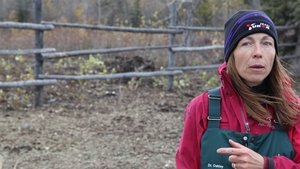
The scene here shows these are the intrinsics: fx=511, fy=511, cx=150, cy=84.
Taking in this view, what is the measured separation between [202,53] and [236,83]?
8713 mm

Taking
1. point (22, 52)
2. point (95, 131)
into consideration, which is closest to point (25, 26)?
point (22, 52)

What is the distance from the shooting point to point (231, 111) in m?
1.68

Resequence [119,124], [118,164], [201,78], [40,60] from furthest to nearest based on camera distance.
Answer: [201,78]
[40,60]
[119,124]
[118,164]

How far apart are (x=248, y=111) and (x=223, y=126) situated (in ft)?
0.32

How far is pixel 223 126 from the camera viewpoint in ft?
5.46

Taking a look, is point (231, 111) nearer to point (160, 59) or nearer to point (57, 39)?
point (160, 59)

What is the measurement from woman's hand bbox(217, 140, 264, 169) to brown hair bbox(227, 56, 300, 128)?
5.2 inches

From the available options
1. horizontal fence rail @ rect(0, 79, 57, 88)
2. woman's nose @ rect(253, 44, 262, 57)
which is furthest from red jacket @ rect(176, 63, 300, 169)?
horizontal fence rail @ rect(0, 79, 57, 88)

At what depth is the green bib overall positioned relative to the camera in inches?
64.5

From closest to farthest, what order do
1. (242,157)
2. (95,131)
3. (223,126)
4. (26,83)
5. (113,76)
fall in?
(242,157) < (223,126) < (95,131) < (26,83) < (113,76)

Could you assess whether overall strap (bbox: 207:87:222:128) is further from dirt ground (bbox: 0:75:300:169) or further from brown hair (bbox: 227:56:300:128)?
dirt ground (bbox: 0:75:300:169)

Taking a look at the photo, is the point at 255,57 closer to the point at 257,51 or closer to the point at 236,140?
the point at 257,51

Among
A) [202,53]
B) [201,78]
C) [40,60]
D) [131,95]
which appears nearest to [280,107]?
[40,60]

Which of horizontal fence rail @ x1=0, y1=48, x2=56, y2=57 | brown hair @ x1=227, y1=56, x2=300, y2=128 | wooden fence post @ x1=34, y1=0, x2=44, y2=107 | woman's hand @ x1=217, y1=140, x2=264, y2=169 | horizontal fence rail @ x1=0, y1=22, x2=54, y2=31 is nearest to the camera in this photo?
woman's hand @ x1=217, y1=140, x2=264, y2=169
